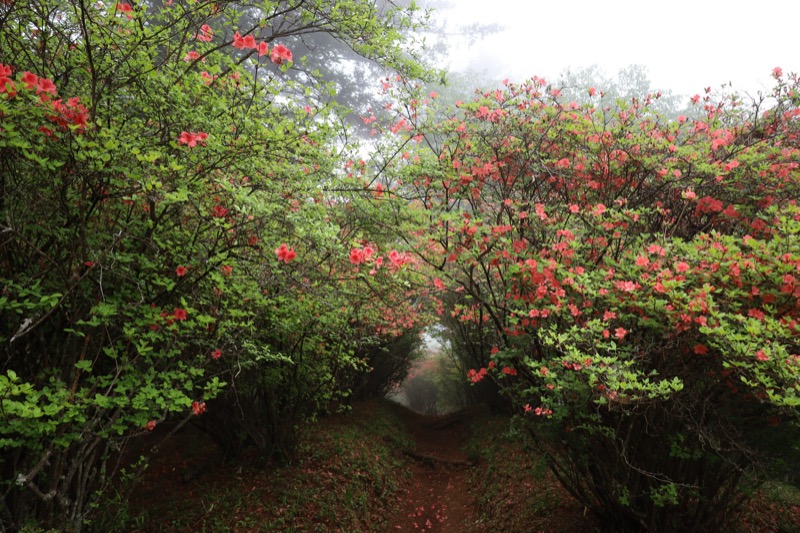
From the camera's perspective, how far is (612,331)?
15.3 feet

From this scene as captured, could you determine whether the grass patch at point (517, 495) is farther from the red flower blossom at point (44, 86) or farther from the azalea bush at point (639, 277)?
the red flower blossom at point (44, 86)

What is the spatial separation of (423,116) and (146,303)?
510 centimetres

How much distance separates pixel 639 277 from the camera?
406 centimetres

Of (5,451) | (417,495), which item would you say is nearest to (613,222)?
(5,451)

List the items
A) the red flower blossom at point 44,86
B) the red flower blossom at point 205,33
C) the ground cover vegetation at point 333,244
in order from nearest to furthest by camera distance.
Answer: the red flower blossom at point 44,86
the ground cover vegetation at point 333,244
the red flower blossom at point 205,33

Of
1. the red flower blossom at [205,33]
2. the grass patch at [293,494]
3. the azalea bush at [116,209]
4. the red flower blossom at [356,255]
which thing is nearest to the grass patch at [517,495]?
the grass patch at [293,494]

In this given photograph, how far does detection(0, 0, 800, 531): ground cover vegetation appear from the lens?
3459 mm

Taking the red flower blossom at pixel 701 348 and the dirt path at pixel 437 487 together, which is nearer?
the red flower blossom at pixel 701 348

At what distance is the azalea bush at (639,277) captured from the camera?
12.2ft

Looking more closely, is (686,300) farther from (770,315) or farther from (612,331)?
(612,331)

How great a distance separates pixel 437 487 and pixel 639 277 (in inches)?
293

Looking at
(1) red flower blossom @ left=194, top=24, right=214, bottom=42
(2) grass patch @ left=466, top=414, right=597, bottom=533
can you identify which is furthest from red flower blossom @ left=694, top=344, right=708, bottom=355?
(1) red flower blossom @ left=194, top=24, right=214, bottom=42

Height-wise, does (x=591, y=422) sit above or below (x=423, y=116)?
below

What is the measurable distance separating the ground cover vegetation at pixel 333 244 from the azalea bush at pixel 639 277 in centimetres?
4
